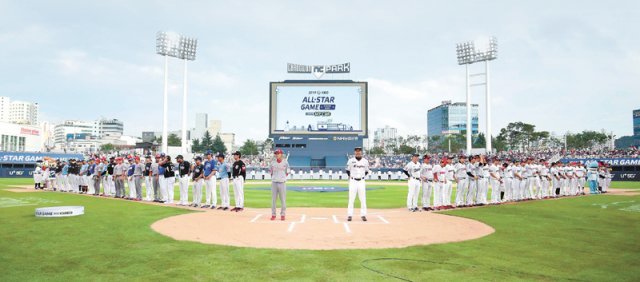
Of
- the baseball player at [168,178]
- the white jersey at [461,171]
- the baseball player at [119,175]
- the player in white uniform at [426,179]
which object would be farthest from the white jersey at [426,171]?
the baseball player at [119,175]

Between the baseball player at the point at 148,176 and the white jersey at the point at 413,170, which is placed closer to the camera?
the white jersey at the point at 413,170

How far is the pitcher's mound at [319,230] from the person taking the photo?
862 cm

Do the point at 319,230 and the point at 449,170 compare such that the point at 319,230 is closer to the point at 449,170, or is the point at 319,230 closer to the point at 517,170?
the point at 449,170

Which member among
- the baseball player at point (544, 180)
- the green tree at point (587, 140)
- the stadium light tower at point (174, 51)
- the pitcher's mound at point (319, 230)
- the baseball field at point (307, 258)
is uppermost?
the stadium light tower at point (174, 51)

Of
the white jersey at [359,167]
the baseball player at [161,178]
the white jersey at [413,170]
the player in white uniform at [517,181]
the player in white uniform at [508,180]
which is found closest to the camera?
the white jersey at [359,167]

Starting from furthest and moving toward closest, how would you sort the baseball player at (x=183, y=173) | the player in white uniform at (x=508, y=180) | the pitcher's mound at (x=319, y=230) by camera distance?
1. the player in white uniform at (x=508, y=180)
2. the baseball player at (x=183, y=173)
3. the pitcher's mound at (x=319, y=230)

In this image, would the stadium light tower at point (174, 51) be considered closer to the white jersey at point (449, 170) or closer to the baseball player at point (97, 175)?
the baseball player at point (97, 175)

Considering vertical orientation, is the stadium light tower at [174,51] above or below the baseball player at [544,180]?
above

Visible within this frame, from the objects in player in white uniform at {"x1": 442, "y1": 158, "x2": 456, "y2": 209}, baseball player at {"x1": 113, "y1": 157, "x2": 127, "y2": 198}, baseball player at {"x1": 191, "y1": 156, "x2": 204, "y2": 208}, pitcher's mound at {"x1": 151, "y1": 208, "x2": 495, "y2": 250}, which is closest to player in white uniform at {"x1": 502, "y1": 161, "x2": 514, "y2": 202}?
player in white uniform at {"x1": 442, "y1": 158, "x2": 456, "y2": 209}

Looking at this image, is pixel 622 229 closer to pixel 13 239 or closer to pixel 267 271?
pixel 267 271

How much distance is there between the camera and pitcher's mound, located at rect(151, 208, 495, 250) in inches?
339

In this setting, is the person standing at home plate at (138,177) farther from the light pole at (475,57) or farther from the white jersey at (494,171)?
the light pole at (475,57)

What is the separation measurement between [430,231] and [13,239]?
970 centimetres

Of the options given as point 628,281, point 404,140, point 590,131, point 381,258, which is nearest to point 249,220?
point 381,258
